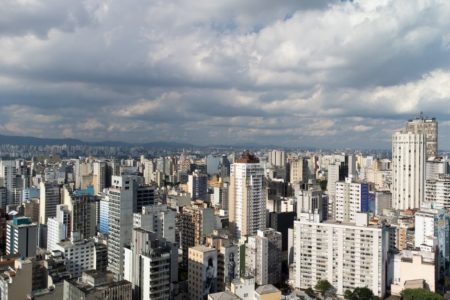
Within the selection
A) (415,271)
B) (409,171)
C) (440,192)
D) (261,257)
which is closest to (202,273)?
(261,257)

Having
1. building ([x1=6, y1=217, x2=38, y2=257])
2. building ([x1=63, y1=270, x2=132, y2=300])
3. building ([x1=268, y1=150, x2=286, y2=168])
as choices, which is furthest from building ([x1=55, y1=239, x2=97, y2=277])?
building ([x1=268, y1=150, x2=286, y2=168])

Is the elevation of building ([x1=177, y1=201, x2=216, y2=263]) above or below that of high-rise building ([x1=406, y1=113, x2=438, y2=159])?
below

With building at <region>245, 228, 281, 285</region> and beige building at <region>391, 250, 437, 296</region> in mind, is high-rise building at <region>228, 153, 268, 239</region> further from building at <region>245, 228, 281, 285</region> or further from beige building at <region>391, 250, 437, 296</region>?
beige building at <region>391, 250, 437, 296</region>

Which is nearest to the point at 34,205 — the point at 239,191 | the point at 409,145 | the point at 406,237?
the point at 239,191

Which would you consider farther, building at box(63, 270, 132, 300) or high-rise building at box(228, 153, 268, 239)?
high-rise building at box(228, 153, 268, 239)

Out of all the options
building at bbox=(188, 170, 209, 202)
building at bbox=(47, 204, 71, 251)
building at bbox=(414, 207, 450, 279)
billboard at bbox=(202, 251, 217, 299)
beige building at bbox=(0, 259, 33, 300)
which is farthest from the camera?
building at bbox=(188, 170, 209, 202)

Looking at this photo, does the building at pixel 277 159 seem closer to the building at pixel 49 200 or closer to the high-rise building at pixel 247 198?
the high-rise building at pixel 247 198
